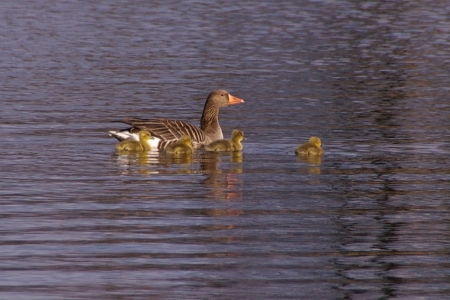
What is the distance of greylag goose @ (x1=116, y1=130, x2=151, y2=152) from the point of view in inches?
662

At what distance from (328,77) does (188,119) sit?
7.64 metres

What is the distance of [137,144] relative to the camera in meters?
17.1

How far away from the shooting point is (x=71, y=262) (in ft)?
32.6

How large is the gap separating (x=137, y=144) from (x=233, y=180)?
292cm

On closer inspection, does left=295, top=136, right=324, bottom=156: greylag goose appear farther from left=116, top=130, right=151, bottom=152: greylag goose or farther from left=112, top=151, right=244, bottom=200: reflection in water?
left=116, top=130, right=151, bottom=152: greylag goose

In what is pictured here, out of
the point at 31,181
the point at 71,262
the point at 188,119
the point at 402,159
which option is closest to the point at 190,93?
the point at 188,119

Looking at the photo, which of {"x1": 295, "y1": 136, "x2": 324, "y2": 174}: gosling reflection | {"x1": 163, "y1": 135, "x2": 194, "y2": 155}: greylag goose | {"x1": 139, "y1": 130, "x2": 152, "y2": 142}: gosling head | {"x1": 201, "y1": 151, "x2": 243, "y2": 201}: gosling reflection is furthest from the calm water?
{"x1": 139, "y1": 130, "x2": 152, "y2": 142}: gosling head

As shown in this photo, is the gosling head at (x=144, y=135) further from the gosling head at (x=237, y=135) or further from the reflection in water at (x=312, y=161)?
the reflection in water at (x=312, y=161)

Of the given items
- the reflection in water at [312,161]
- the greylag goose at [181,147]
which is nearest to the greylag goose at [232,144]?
the greylag goose at [181,147]

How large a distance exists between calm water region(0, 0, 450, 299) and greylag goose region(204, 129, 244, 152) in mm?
285

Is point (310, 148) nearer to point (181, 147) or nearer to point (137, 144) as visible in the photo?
point (181, 147)

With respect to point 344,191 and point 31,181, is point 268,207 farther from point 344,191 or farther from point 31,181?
point 31,181

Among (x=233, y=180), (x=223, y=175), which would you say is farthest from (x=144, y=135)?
(x=233, y=180)

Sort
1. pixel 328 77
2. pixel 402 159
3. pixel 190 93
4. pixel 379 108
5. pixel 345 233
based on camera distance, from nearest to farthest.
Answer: pixel 345 233 → pixel 402 159 → pixel 379 108 → pixel 190 93 → pixel 328 77
